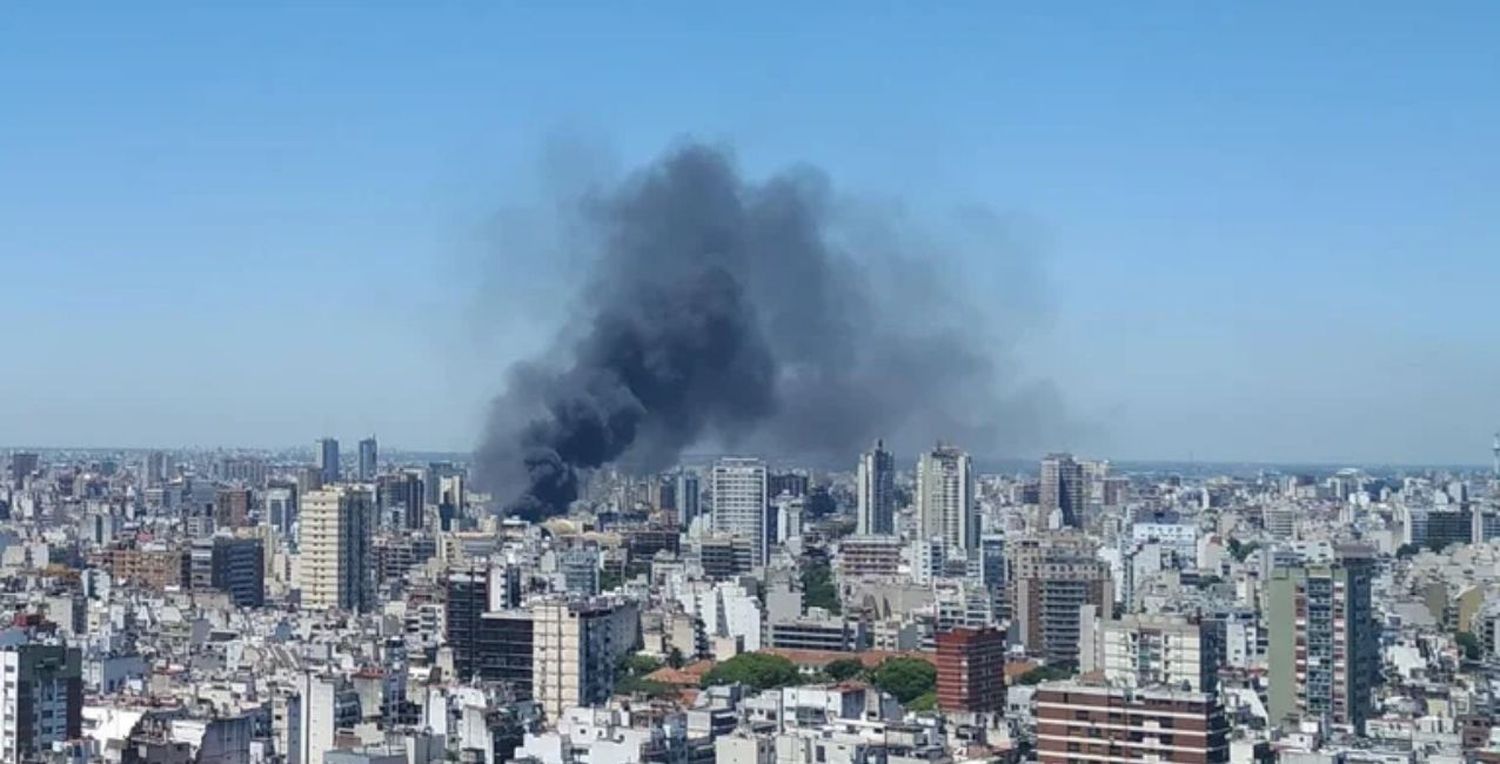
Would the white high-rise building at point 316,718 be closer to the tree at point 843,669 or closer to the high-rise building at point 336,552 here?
the tree at point 843,669

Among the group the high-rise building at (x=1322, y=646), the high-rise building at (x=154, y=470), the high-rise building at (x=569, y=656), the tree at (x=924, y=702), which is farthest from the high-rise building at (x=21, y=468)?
the high-rise building at (x=1322, y=646)

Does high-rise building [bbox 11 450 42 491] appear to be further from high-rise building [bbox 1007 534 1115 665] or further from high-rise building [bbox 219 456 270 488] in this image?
high-rise building [bbox 1007 534 1115 665]

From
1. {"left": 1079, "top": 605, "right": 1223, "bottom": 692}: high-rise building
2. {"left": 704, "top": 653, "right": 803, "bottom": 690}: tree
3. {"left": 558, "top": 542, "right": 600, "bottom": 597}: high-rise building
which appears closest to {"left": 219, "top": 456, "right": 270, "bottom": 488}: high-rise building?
{"left": 558, "top": 542, "right": 600, "bottom": 597}: high-rise building

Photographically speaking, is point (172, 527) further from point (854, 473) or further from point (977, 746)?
point (977, 746)

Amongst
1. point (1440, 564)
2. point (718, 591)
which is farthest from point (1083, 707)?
point (1440, 564)

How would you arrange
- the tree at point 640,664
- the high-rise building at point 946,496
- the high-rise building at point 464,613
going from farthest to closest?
1. the high-rise building at point 946,496
2. the tree at point 640,664
3. the high-rise building at point 464,613

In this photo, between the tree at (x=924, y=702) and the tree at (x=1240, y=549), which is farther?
the tree at (x=1240, y=549)

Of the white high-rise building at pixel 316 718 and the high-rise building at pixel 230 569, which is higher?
the high-rise building at pixel 230 569
